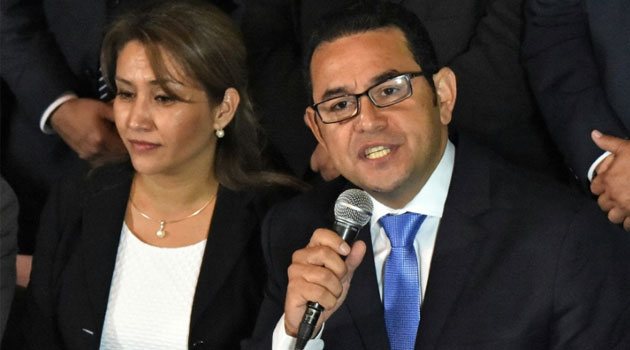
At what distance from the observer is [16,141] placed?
370cm

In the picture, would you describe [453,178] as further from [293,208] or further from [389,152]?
[293,208]

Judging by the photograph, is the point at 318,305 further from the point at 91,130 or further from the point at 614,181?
the point at 91,130

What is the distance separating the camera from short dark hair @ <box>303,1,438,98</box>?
253cm

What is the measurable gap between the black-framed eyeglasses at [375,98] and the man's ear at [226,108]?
0.73 meters

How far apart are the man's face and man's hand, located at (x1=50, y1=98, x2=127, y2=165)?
1.07 meters

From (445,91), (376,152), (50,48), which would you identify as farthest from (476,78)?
(50,48)

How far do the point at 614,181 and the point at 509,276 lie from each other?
16.6 inches

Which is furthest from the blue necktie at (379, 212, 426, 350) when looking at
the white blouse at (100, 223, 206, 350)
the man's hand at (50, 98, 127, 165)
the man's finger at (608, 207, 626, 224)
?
the man's hand at (50, 98, 127, 165)

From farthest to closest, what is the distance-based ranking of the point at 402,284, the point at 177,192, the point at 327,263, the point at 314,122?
the point at 177,192 → the point at 314,122 → the point at 402,284 → the point at 327,263

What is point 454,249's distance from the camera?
2.42m

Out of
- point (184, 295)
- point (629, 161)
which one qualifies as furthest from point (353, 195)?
point (184, 295)

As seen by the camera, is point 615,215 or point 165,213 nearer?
point 615,215

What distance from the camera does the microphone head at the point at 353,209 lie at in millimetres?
2150

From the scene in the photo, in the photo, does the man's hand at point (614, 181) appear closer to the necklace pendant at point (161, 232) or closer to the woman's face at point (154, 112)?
the woman's face at point (154, 112)
